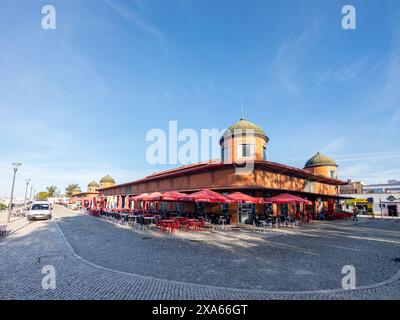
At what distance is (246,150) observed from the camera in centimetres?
2627

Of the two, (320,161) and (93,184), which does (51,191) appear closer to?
(93,184)

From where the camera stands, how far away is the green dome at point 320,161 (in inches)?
1665

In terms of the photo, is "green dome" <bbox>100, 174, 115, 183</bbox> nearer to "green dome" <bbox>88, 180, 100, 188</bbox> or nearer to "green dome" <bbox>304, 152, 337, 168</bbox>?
"green dome" <bbox>88, 180, 100, 188</bbox>

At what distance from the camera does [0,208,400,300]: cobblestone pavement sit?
19.6 ft

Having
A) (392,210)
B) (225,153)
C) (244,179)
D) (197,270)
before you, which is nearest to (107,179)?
(225,153)

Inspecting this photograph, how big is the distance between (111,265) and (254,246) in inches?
277

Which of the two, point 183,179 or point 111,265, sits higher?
point 183,179

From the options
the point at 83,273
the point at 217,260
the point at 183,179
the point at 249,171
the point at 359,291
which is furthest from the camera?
the point at 183,179

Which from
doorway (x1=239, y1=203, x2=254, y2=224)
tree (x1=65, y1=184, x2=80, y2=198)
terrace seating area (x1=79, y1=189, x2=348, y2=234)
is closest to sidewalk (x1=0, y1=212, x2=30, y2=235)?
terrace seating area (x1=79, y1=189, x2=348, y2=234)

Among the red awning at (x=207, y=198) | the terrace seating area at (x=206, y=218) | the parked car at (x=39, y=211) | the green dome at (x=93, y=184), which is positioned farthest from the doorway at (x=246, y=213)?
the green dome at (x=93, y=184)

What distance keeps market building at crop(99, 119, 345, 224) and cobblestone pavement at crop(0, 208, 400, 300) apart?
9.05m
